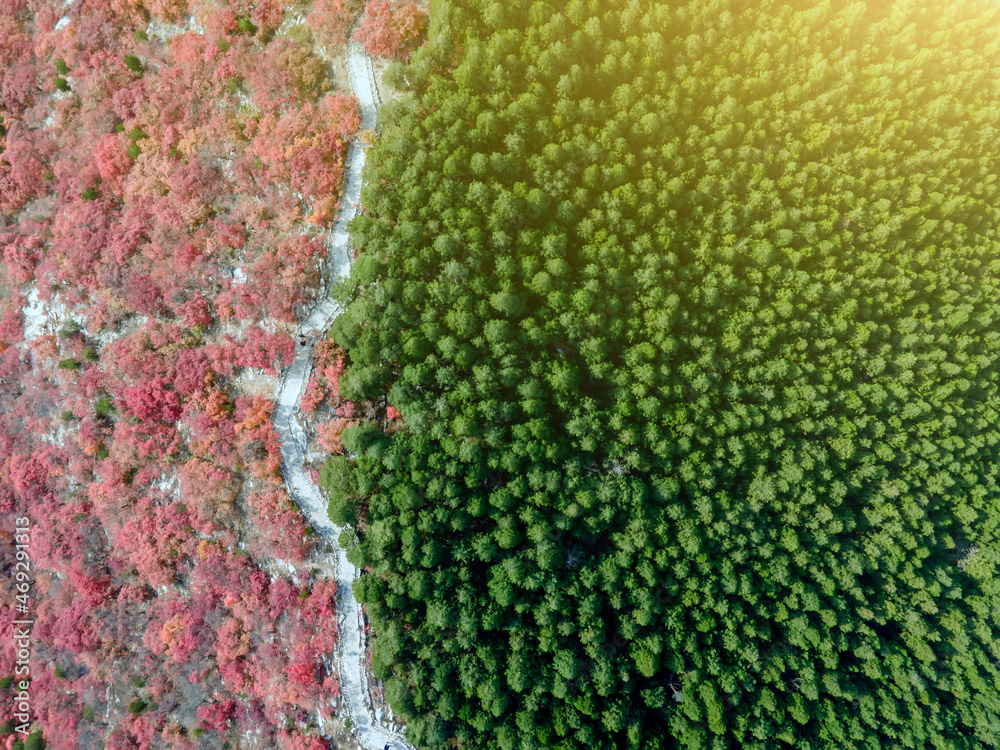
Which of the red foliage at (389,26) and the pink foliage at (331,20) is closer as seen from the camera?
the red foliage at (389,26)

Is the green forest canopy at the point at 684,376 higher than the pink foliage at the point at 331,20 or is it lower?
lower

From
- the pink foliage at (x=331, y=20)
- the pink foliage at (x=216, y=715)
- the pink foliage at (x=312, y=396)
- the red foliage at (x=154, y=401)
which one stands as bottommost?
the pink foliage at (x=216, y=715)

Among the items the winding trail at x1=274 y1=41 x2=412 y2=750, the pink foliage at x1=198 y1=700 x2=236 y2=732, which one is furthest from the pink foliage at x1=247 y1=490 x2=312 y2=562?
the pink foliage at x1=198 y1=700 x2=236 y2=732

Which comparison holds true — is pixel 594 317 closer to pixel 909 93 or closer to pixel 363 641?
pixel 363 641

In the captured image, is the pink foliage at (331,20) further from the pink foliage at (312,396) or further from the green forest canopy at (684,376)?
the pink foliage at (312,396)

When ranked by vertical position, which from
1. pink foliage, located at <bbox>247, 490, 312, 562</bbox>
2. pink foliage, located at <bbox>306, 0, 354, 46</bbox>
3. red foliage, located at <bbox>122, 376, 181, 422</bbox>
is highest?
pink foliage, located at <bbox>306, 0, 354, 46</bbox>

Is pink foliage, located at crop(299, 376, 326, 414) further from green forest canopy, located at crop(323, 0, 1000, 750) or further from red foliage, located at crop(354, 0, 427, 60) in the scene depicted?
red foliage, located at crop(354, 0, 427, 60)

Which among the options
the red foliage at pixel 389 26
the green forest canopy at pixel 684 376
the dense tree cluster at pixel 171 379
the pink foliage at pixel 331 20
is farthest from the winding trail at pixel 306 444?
the green forest canopy at pixel 684 376
